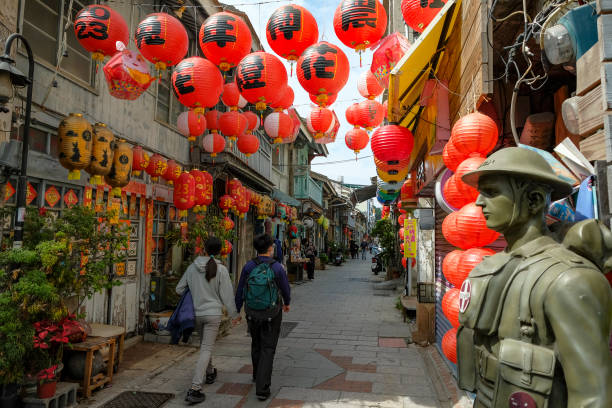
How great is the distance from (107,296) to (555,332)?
24.6ft

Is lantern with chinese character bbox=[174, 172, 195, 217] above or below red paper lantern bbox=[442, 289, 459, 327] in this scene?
above

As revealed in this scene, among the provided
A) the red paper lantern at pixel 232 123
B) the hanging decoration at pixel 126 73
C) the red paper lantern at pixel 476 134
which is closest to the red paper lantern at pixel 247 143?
the red paper lantern at pixel 232 123

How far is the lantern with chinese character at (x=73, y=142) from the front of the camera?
517 centimetres

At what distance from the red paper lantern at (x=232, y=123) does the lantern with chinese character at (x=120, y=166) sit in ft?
8.25

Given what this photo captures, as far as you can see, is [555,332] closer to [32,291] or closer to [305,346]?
[32,291]

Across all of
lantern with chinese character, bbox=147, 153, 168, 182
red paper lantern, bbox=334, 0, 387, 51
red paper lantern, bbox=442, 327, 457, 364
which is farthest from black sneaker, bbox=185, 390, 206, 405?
red paper lantern, bbox=334, 0, 387, 51

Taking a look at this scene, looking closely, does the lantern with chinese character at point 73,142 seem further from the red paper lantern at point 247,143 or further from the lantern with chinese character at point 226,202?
the lantern with chinese character at point 226,202

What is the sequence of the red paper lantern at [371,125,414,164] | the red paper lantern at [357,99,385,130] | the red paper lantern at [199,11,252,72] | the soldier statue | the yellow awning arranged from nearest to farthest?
the soldier statue < the yellow awning < the red paper lantern at [199,11,252,72] < the red paper lantern at [371,125,414,164] < the red paper lantern at [357,99,385,130]

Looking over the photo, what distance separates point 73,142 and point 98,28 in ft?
4.90

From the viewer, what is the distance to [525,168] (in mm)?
1832

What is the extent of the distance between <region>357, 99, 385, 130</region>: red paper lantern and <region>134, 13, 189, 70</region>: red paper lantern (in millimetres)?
3583

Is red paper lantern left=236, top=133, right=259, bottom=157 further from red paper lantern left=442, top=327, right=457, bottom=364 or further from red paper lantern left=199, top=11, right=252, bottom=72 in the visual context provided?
red paper lantern left=442, top=327, right=457, bottom=364

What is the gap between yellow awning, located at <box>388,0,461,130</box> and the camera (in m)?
5.04

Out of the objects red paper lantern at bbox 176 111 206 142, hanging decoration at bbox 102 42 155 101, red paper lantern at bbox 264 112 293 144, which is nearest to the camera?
hanging decoration at bbox 102 42 155 101
